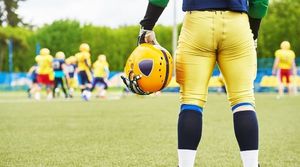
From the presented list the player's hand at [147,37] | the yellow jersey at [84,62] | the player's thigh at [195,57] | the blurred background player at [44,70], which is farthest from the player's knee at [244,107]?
the blurred background player at [44,70]

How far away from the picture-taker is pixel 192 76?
411 cm

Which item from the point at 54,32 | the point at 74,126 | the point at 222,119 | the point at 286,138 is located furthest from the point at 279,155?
the point at 54,32

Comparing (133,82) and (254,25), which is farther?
(254,25)

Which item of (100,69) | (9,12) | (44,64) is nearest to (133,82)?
(100,69)

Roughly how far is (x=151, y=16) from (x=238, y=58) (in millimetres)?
672

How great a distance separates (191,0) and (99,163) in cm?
206

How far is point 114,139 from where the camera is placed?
7.65m

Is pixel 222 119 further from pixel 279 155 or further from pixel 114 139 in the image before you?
pixel 279 155

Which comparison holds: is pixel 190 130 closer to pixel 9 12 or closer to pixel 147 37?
pixel 147 37

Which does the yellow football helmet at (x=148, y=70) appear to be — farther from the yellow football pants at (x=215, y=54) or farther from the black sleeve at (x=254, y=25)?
the black sleeve at (x=254, y=25)

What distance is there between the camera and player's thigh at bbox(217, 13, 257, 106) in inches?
160

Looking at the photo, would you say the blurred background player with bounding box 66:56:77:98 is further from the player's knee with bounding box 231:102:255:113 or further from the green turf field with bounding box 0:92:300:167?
the player's knee with bounding box 231:102:255:113

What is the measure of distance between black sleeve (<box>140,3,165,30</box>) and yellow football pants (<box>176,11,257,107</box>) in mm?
199

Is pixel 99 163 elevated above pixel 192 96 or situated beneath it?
situated beneath
